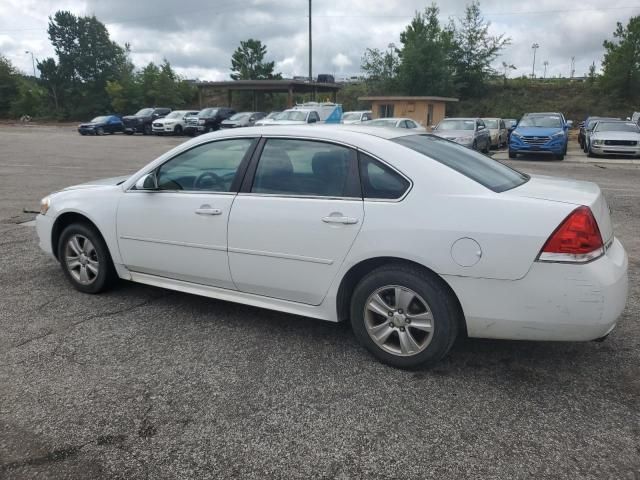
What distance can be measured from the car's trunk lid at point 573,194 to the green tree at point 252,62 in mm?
67763

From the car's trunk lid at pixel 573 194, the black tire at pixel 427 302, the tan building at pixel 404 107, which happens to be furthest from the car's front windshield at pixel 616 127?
the black tire at pixel 427 302

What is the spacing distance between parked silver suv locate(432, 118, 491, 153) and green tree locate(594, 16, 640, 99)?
2736 cm

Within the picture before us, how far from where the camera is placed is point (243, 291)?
3.88 metres

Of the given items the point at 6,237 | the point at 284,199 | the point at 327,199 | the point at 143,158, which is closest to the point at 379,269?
the point at 327,199

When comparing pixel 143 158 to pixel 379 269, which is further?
pixel 143 158

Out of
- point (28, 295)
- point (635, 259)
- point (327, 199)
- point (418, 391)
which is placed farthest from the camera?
point (635, 259)

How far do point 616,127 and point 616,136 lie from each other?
1.34 meters

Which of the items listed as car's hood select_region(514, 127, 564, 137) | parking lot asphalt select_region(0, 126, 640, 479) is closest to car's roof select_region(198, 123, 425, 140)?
parking lot asphalt select_region(0, 126, 640, 479)

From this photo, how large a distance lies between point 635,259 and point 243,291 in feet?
14.7

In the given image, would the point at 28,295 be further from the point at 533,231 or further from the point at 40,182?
the point at 40,182

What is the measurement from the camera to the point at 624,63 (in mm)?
40562

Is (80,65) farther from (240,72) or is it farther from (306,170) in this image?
(306,170)

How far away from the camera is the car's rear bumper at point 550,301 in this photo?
2.87m

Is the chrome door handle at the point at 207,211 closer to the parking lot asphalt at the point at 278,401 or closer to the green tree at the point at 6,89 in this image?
the parking lot asphalt at the point at 278,401
